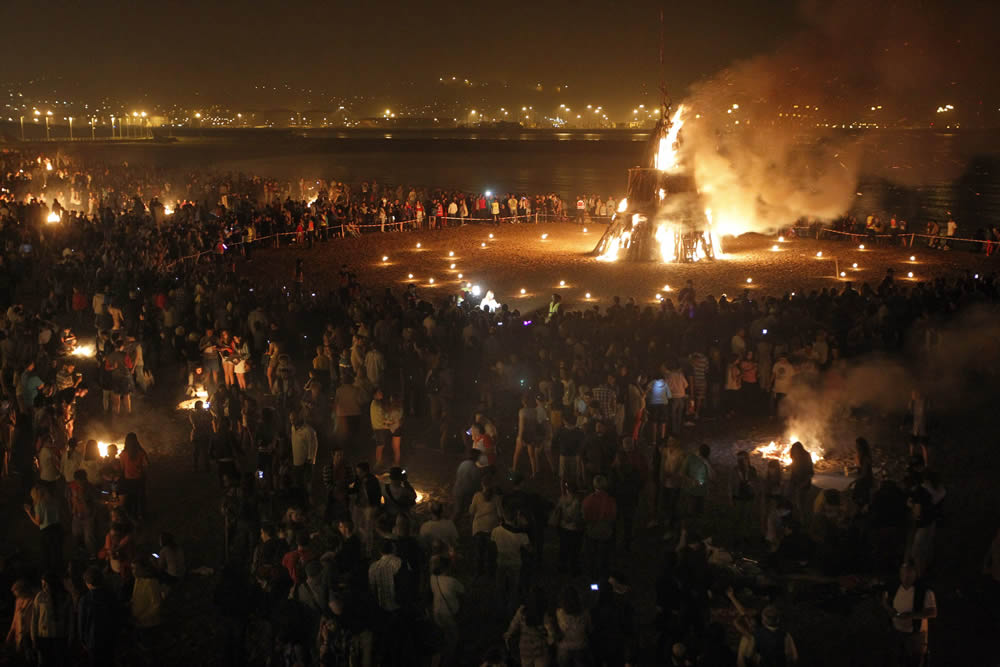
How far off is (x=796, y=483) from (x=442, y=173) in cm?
9166

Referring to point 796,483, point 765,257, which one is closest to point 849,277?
point 765,257

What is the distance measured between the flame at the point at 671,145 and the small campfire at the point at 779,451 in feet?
59.1

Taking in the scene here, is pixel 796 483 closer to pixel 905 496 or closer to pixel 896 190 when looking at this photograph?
pixel 905 496

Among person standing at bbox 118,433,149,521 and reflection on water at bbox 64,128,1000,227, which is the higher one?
reflection on water at bbox 64,128,1000,227

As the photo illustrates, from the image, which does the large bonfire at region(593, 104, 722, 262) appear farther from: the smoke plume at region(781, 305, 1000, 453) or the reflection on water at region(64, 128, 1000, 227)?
the reflection on water at region(64, 128, 1000, 227)

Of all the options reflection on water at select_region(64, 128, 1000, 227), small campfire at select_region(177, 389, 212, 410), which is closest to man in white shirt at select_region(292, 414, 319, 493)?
small campfire at select_region(177, 389, 212, 410)

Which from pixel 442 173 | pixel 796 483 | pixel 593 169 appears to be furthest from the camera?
pixel 593 169

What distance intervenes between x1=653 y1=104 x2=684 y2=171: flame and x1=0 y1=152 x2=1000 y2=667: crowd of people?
12328mm

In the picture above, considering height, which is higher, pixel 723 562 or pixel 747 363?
pixel 747 363

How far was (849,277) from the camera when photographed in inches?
1009

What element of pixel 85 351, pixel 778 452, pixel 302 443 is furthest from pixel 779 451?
pixel 85 351

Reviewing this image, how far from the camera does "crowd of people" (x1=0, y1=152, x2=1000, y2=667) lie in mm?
7207

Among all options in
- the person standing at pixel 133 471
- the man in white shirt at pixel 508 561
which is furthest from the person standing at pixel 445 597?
the person standing at pixel 133 471

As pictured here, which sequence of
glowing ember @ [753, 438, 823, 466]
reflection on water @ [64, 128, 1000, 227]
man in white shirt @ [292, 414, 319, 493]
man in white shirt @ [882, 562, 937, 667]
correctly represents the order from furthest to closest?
reflection on water @ [64, 128, 1000, 227] < glowing ember @ [753, 438, 823, 466] < man in white shirt @ [292, 414, 319, 493] < man in white shirt @ [882, 562, 937, 667]
